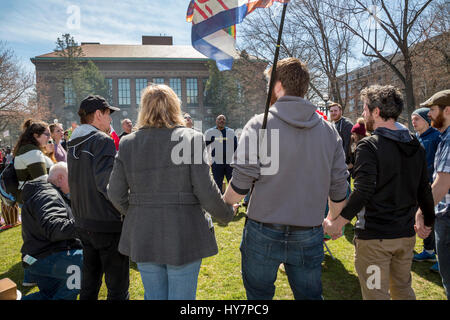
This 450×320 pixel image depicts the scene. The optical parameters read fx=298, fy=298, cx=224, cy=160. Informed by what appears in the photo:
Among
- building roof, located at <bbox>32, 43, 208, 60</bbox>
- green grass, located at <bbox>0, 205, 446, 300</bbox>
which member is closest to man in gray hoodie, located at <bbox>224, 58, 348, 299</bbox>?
green grass, located at <bbox>0, 205, 446, 300</bbox>

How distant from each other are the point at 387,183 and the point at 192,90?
6068 cm

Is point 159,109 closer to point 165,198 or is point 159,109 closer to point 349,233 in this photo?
point 165,198

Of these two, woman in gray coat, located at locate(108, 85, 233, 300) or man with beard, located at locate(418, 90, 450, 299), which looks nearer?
woman in gray coat, located at locate(108, 85, 233, 300)

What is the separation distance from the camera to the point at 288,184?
1.93m

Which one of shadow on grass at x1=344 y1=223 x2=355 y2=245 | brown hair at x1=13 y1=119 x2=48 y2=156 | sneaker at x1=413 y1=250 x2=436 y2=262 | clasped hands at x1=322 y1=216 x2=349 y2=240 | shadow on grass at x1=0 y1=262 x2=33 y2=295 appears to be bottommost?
shadow on grass at x1=0 y1=262 x2=33 y2=295

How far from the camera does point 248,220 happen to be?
2.16 meters

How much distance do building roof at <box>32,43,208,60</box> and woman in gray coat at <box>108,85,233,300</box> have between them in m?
60.4

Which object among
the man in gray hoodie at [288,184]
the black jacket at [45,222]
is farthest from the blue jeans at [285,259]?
the black jacket at [45,222]

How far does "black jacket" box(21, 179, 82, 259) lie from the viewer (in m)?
2.77

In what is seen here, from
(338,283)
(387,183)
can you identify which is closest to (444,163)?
(387,183)

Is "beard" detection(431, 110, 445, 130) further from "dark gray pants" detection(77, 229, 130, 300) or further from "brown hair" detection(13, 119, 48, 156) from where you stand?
"brown hair" detection(13, 119, 48, 156)

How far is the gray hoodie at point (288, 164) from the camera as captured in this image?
6.31ft

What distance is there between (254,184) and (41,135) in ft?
11.4

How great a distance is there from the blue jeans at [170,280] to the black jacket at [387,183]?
1201 millimetres
